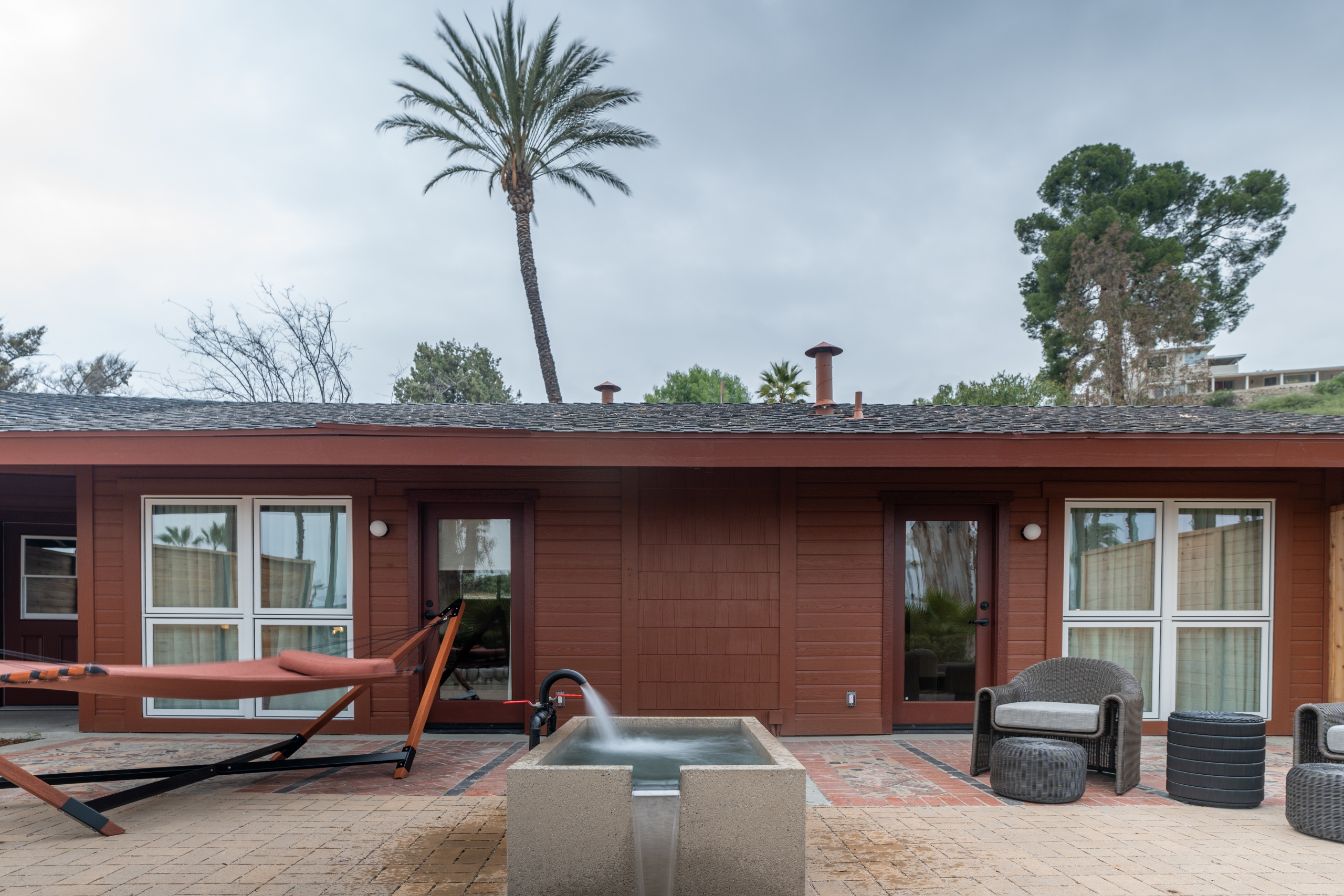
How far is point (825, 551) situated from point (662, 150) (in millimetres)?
21859

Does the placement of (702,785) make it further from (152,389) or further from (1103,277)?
(152,389)

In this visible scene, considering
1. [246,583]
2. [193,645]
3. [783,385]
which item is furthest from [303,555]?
[783,385]

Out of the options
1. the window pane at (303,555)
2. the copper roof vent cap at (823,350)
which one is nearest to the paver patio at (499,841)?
the window pane at (303,555)

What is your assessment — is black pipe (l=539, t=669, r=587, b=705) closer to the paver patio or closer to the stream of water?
the stream of water

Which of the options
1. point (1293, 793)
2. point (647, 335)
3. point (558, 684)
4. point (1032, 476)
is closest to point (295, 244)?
point (647, 335)

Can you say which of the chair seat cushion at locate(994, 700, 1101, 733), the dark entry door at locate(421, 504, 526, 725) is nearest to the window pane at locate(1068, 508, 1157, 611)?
the chair seat cushion at locate(994, 700, 1101, 733)

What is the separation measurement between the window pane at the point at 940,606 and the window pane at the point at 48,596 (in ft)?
24.4

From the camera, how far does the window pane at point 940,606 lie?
221 inches

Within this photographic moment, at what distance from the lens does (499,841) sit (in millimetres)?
3303

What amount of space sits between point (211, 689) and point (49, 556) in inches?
185

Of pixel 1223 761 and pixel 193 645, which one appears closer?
pixel 1223 761

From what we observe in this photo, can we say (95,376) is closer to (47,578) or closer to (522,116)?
(522,116)

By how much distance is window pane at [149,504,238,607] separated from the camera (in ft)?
18.2

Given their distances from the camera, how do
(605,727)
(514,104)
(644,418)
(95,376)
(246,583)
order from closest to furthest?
(605,727), (246,583), (644,418), (514,104), (95,376)
